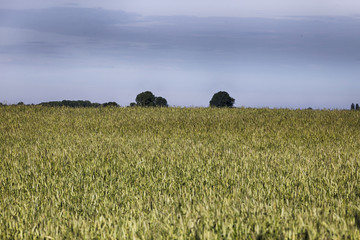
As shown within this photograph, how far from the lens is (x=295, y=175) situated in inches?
188

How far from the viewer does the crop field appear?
9.05 ft

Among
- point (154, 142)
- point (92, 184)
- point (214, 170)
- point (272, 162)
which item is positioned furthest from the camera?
point (154, 142)

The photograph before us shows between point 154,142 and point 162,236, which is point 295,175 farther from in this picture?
point 154,142

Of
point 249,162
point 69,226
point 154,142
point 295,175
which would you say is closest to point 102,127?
point 154,142

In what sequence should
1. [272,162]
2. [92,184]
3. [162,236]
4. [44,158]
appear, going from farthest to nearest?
[44,158], [272,162], [92,184], [162,236]

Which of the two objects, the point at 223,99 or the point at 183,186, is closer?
the point at 183,186

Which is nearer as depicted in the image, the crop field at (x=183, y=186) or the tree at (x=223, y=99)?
the crop field at (x=183, y=186)

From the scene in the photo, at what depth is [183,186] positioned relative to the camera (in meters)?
4.25

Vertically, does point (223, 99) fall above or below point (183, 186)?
above

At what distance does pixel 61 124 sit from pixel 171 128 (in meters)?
3.40

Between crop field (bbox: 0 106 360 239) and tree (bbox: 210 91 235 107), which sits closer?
crop field (bbox: 0 106 360 239)

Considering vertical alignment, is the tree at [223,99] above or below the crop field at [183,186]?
above

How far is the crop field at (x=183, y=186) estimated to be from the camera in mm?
2758

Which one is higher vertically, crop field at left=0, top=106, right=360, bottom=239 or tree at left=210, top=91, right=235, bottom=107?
tree at left=210, top=91, right=235, bottom=107
